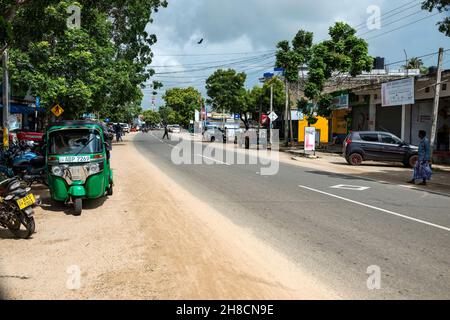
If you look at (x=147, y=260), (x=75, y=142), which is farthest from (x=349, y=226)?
(x=75, y=142)

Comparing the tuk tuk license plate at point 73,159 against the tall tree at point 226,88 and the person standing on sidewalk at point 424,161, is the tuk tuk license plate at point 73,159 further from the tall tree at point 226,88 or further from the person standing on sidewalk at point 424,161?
the tall tree at point 226,88

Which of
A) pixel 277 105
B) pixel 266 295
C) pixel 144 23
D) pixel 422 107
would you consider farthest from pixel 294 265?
pixel 277 105

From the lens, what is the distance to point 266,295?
4.81 meters

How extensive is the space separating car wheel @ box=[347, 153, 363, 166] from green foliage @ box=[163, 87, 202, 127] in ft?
296

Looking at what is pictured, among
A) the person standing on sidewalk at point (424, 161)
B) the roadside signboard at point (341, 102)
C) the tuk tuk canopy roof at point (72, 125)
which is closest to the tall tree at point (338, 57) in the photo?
the roadside signboard at point (341, 102)

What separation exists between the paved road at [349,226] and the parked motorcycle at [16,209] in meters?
3.71

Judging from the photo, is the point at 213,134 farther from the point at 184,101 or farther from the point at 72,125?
the point at 184,101

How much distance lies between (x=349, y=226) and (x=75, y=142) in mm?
6190

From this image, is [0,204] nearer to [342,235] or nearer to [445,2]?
[342,235]

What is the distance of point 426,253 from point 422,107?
2284 cm

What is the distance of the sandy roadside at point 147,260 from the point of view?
4957mm

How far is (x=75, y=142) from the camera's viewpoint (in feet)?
32.6

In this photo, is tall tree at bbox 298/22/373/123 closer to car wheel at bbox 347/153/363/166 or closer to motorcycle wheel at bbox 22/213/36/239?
car wheel at bbox 347/153/363/166

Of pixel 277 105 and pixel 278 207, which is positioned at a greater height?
pixel 277 105
